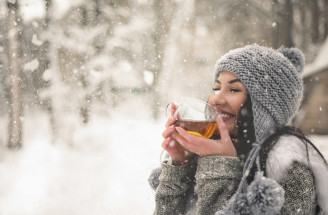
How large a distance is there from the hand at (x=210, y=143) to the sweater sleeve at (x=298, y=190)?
287mm

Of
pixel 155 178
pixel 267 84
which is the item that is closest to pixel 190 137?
pixel 267 84

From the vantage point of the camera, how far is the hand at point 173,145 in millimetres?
1480

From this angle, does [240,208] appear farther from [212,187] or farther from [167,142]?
[167,142]

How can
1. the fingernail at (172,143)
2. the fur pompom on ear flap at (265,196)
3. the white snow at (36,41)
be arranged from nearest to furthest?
the fur pompom on ear flap at (265,196)
the fingernail at (172,143)
the white snow at (36,41)

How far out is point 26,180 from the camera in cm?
684

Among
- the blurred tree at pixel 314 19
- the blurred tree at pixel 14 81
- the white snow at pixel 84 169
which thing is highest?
the blurred tree at pixel 314 19

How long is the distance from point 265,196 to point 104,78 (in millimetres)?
11317

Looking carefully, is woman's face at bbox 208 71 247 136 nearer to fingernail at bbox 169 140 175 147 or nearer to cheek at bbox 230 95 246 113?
cheek at bbox 230 95 246 113

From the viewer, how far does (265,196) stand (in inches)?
45.0

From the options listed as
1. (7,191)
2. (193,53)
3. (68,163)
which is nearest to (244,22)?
(193,53)

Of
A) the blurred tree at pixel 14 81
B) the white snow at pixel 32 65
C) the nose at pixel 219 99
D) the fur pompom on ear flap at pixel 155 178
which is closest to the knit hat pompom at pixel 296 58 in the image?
the nose at pixel 219 99

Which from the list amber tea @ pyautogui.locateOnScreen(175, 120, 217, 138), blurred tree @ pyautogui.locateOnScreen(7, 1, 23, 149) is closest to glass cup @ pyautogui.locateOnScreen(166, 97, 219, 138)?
amber tea @ pyautogui.locateOnScreen(175, 120, 217, 138)

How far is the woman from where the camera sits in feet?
4.06

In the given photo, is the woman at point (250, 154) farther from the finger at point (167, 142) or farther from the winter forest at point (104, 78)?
the winter forest at point (104, 78)
